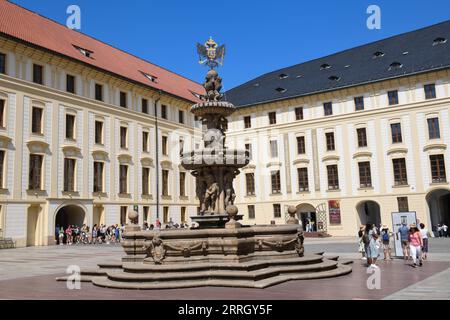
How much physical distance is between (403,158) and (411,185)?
7.56ft

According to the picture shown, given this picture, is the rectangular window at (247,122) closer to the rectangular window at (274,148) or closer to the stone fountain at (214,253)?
the rectangular window at (274,148)

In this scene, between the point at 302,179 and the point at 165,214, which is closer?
the point at 165,214

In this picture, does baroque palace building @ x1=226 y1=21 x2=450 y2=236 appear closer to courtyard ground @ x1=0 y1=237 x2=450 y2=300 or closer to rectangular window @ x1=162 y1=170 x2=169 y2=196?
rectangular window @ x1=162 y1=170 x2=169 y2=196

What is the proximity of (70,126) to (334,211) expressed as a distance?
2303 centimetres

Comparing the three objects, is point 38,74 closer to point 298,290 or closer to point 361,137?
point 361,137

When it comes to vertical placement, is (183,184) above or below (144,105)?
below

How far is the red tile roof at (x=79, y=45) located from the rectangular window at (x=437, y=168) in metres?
22.9

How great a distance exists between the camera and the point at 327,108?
4141 centimetres

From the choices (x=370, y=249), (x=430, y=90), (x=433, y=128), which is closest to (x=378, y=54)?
(x=430, y=90)

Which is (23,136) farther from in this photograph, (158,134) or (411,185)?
(411,185)

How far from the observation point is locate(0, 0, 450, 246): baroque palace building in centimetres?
3067

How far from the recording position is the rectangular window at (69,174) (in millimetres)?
32562
